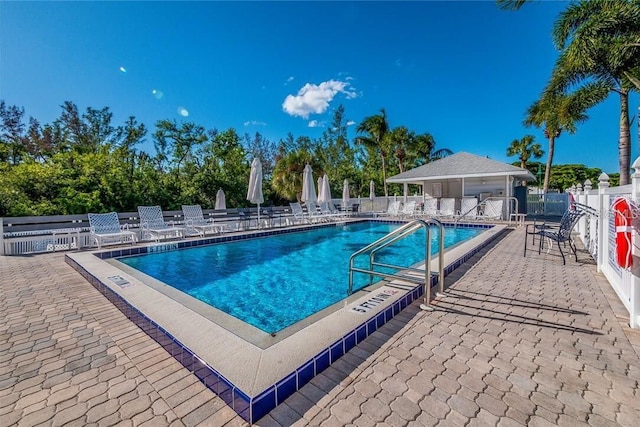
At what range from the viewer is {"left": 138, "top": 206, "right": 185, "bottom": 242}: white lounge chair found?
910cm

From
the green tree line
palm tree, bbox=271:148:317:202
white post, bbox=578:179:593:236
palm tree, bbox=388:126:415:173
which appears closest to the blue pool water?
white post, bbox=578:179:593:236

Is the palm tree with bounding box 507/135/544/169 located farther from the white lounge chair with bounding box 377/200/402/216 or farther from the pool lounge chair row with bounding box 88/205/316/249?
the pool lounge chair row with bounding box 88/205/316/249

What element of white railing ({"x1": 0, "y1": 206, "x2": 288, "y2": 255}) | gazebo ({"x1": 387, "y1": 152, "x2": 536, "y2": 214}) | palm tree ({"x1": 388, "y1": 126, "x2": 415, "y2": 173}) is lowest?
white railing ({"x1": 0, "y1": 206, "x2": 288, "y2": 255})

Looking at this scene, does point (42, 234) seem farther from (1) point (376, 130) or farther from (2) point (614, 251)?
(1) point (376, 130)

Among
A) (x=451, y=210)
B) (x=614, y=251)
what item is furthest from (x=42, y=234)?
(x=451, y=210)

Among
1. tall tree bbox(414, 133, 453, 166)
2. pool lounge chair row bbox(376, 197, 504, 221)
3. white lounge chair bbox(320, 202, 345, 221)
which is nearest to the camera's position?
pool lounge chair row bbox(376, 197, 504, 221)

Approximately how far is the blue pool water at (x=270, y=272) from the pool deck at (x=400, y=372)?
140cm

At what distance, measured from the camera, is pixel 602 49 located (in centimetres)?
1089

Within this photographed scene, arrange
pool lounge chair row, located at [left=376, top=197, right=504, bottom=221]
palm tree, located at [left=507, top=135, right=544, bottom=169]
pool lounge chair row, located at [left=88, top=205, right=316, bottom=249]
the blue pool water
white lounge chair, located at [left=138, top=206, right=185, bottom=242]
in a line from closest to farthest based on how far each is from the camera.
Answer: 1. the blue pool water
2. pool lounge chair row, located at [left=88, top=205, right=316, bottom=249]
3. white lounge chair, located at [left=138, top=206, right=185, bottom=242]
4. pool lounge chair row, located at [left=376, top=197, right=504, bottom=221]
5. palm tree, located at [left=507, top=135, right=544, bottom=169]

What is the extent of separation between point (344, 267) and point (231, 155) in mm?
13497

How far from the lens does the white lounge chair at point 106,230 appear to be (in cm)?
793

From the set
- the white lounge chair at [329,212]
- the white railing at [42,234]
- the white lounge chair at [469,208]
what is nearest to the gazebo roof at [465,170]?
the white lounge chair at [469,208]

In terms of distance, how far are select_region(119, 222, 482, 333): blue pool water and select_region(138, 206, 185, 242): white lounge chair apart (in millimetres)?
1537

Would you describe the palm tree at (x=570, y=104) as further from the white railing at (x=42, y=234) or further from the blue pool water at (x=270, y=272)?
the white railing at (x=42, y=234)
